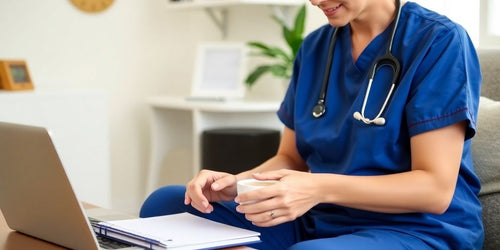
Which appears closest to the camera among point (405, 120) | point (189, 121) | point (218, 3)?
point (405, 120)

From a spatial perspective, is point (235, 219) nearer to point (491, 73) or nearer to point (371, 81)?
point (371, 81)

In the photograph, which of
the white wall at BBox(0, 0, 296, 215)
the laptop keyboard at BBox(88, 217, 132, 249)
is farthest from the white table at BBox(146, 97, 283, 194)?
the laptop keyboard at BBox(88, 217, 132, 249)

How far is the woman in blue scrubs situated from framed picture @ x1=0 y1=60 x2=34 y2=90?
1657 millimetres

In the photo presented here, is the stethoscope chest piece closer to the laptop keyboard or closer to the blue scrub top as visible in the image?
the blue scrub top

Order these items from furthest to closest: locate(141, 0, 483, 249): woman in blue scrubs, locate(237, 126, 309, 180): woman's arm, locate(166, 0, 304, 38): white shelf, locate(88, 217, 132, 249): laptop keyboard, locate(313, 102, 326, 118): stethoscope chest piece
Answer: locate(166, 0, 304, 38): white shelf < locate(237, 126, 309, 180): woman's arm < locate(313, 102, 326, 118): stethoscope chest piece < locate(141, 0, 483, 249): woman in blue scrubs < locate(88, 217, 132, 249): laptop keyboard

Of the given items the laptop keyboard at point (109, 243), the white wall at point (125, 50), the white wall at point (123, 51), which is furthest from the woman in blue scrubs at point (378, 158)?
the white wall at point (123, 51)

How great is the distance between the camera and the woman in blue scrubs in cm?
129

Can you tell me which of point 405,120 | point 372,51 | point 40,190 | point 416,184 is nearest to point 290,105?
point 372,51

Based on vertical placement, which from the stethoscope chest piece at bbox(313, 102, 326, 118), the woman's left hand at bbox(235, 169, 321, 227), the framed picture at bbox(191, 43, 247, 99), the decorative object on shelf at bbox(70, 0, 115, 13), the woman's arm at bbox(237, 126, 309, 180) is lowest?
the framed picture at bbox(191, 43, 247, 99)

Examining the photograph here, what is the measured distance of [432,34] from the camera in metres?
1.39

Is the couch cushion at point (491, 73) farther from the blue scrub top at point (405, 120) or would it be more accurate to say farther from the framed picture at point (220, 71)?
the framed picture at point (220, 71)

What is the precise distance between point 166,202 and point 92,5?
7.30ft

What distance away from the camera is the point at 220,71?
3324 millimetres

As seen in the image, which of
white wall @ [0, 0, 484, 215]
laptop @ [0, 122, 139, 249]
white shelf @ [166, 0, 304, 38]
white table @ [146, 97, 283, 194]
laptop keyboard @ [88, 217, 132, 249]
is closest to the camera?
laptop @ [0, 122, 139, 249]
